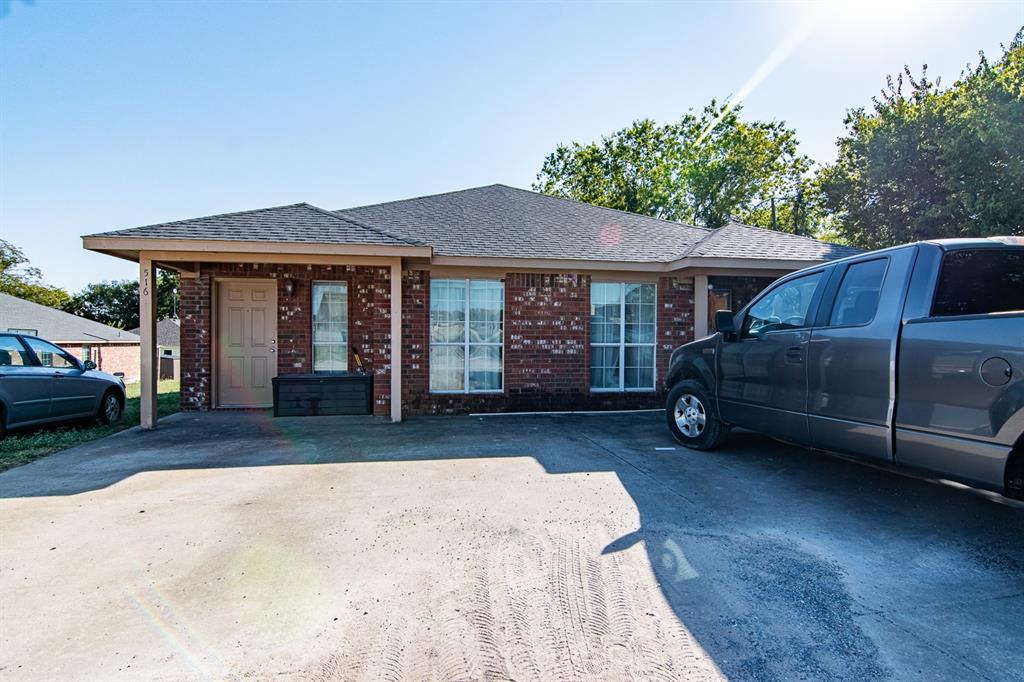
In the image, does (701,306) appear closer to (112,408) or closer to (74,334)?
(112,408)

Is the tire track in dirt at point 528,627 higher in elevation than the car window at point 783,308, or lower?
lower

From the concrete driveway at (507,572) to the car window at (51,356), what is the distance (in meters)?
2.62

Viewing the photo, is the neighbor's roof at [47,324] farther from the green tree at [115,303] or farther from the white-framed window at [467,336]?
the green tree at [115,303]

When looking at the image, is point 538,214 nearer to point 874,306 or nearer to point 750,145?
point 874,306

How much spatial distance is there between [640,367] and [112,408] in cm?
917

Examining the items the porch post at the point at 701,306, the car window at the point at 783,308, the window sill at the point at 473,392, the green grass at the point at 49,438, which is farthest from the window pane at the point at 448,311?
the green grass at the point at 49,438

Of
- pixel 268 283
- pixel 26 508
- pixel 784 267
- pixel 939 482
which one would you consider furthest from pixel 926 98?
pixel 26 508

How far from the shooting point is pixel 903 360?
338cm

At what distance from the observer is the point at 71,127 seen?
9031 millimetres

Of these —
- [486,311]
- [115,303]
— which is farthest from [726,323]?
[115,303]

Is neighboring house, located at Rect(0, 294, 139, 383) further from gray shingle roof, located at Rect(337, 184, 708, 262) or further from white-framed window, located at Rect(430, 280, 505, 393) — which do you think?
white-framed window, located at Rect(430, 280, 505, 393)

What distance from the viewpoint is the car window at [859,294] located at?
12.4ft

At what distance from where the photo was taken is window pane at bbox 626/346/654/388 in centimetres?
912

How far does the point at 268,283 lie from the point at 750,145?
96.5 ft
